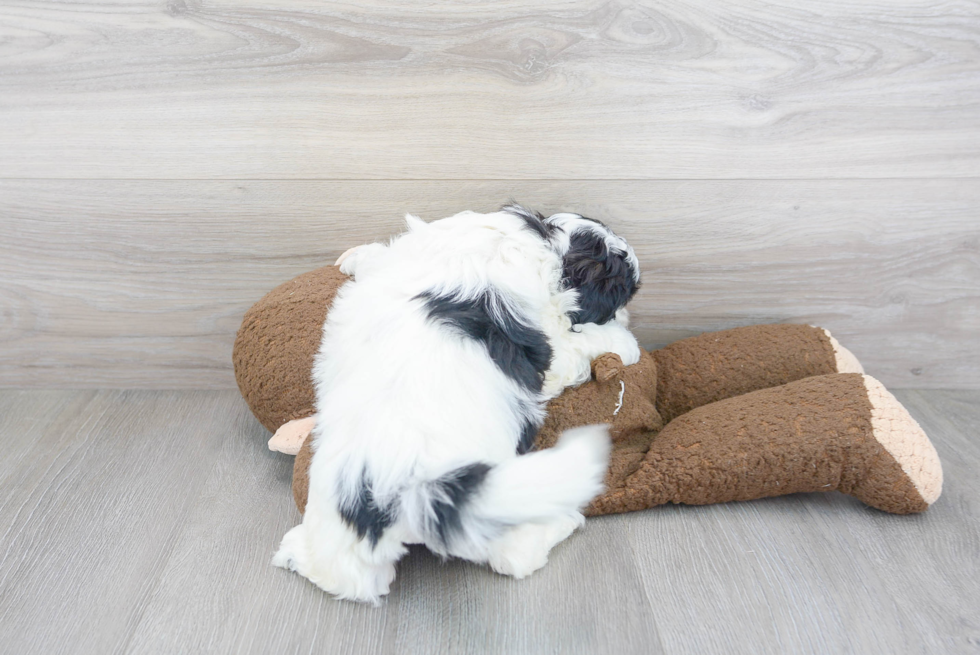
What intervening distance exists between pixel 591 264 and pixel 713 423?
0.37m

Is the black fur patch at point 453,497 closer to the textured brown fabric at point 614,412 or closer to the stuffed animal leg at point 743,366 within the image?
the textured brown fabric at point 614,412

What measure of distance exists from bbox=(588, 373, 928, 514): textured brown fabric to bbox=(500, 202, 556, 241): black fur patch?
437 mm

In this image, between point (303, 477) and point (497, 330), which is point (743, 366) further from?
point (303, 477)

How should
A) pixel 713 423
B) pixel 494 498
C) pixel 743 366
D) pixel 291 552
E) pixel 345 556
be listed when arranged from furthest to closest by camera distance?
pixel 743 366, pixel 713 423, pixel 291 552, pixel 345 556, pixel 494 498

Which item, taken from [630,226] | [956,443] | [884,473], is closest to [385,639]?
[884,473]

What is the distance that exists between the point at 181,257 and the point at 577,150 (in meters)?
0.93

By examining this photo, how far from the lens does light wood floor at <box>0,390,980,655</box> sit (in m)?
0.94

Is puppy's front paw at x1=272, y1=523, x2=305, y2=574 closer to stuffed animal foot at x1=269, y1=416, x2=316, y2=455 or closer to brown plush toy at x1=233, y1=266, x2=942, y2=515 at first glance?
brown plush toy at x1=233, y1=266, x2=942, y2=515

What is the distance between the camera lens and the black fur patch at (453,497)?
0.84 meters

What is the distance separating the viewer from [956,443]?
1.42 m

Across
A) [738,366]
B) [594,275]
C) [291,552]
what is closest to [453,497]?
[291,552]

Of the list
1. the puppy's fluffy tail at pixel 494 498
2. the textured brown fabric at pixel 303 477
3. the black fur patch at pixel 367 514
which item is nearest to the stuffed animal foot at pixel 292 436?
the textured brown fabric at pixel 303 477

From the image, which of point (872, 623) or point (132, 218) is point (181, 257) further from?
point (872, 623)

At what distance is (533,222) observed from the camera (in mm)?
1150
